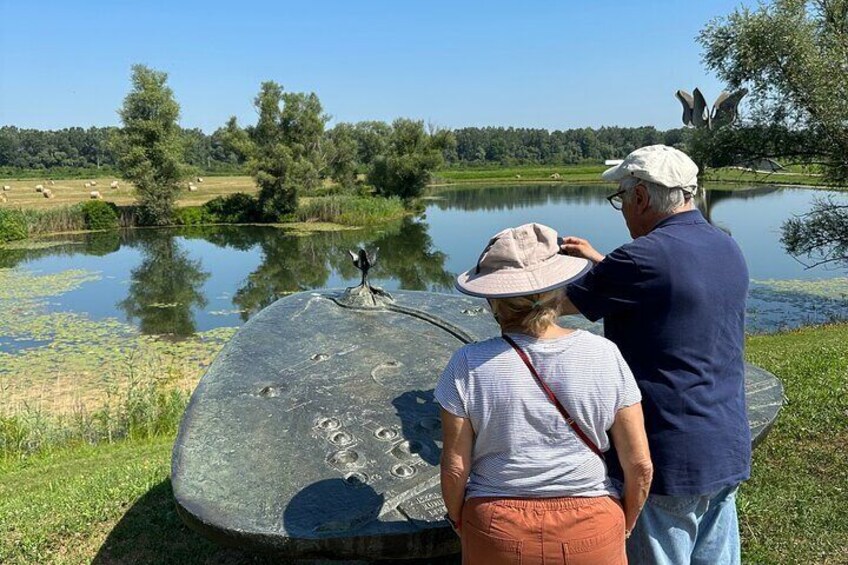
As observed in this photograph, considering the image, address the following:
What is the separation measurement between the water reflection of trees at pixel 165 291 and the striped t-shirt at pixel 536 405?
1351 cm

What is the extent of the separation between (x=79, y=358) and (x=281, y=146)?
28953 millimetres

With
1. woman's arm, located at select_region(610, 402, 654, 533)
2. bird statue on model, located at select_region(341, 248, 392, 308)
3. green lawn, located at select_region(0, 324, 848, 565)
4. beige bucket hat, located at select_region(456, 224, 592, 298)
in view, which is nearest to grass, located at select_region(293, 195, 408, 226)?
green lawn, located at select_region(0, 324, 848, 565)

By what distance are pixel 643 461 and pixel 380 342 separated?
2286 mm

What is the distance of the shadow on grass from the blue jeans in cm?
244

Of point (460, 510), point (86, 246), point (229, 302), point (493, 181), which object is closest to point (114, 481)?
point (460, 510)

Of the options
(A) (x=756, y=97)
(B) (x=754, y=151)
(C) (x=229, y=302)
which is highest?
(A) (x=756, y=97)

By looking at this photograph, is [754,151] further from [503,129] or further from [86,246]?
[503,129]

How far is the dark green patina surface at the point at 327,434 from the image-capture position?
245 centimetres

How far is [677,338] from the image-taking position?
2172 mm

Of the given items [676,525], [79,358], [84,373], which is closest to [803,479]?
[676,525]

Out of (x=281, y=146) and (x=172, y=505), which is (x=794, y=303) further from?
(x=281, y=146)

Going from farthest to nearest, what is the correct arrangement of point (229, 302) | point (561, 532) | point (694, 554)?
1. point (229, 302)
2. point (694, 554)
3. point (561, 532)

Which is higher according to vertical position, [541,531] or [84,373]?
[541,531]

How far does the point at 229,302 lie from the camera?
18.0m
